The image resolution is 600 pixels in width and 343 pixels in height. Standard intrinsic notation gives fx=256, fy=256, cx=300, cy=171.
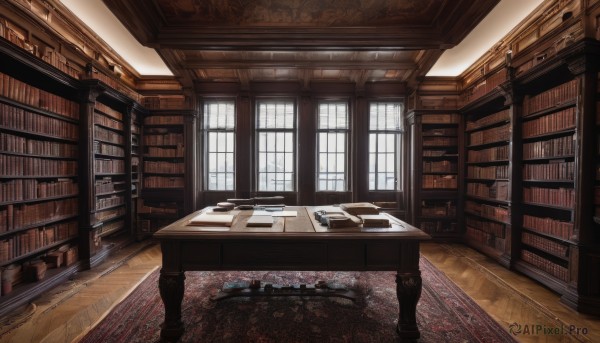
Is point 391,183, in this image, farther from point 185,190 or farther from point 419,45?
point 185,190

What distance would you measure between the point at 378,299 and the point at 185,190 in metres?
3.94

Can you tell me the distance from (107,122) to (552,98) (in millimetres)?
6034

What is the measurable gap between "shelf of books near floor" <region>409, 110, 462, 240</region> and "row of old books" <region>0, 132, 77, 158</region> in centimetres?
540

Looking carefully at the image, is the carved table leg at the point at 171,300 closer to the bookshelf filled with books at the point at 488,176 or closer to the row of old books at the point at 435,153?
the bookshelf filled with books at the point at 488,176

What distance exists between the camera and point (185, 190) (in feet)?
16.2

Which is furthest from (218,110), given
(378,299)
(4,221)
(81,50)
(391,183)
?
(378,299)

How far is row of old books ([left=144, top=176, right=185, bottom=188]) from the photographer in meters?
4.96

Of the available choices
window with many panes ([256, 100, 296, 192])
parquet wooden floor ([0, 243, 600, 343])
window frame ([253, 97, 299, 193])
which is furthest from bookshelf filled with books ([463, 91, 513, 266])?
window with many panes ([256, 100, 296, 192])

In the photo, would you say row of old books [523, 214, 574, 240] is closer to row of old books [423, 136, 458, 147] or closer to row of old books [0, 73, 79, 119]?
row of old books [423, 136, 458, 147]

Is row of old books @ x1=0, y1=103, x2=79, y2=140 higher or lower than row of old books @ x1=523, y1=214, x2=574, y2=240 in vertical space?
higher

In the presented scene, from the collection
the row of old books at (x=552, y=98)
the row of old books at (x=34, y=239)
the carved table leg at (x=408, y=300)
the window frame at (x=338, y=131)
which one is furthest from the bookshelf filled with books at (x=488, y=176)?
the row of old books at (x=34, y=239)

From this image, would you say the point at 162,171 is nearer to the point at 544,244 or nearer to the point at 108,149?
the point at 108,149

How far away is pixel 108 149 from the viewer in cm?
406

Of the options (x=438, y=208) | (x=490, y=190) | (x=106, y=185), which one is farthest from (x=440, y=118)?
(x=106, y=185)
